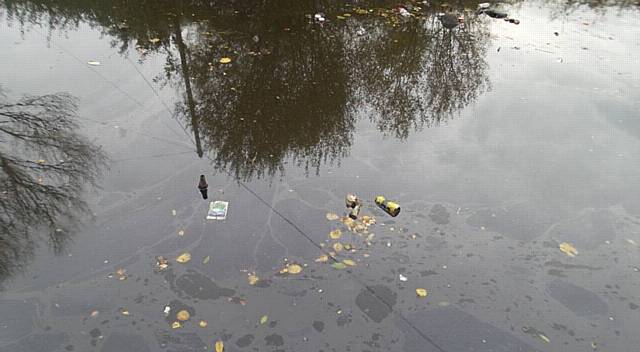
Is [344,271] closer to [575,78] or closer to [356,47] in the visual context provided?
[356,47]

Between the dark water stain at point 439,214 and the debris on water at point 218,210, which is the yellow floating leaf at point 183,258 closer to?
the debris on water at point 218,210

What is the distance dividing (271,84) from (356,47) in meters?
1.80

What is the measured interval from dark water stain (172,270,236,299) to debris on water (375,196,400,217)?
159cm

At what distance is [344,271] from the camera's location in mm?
3486

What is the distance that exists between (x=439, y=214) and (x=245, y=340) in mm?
2128

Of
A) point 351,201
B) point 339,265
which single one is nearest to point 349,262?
point 339,265

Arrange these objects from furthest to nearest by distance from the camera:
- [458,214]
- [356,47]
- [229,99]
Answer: [356,47]
[229,99]
[458,214]

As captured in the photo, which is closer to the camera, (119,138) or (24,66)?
(119,138)

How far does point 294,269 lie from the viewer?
11.5ft

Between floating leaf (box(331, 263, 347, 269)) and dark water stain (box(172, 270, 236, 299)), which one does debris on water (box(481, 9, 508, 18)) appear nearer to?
floating leaf (box(331, 263, 347, 269))

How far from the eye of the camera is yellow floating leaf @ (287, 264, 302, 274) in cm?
348

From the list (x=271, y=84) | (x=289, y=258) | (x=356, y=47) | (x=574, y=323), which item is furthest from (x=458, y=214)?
(x=356, y=47)

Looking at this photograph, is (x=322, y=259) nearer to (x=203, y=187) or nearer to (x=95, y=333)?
(x=203, y=187)

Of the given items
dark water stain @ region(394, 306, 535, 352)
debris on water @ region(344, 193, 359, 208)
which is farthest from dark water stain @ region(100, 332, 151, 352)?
debris on water @ region(344, 193, 359, 208)
